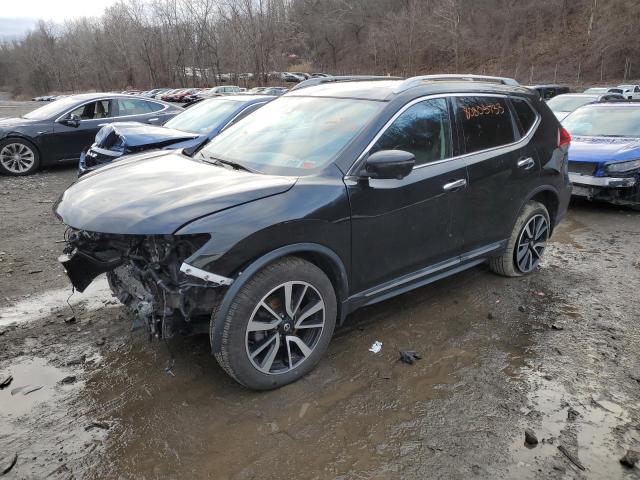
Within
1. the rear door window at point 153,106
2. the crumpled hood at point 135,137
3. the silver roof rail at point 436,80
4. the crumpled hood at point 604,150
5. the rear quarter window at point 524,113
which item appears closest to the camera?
the silver roof rail at point 436,80

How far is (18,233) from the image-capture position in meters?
6.19

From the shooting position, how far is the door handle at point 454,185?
12.1ft

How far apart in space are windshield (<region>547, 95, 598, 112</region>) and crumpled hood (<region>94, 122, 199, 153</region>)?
9911mm

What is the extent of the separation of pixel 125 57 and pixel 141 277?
255 ft

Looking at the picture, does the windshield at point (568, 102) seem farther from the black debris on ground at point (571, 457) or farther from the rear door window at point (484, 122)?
the black debris on ground at point (571, 457)

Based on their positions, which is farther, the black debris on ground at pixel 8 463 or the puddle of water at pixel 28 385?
the puddle of water at pixel 28 385

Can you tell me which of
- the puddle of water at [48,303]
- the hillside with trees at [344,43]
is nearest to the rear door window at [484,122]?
the puddle of water at [48,303]

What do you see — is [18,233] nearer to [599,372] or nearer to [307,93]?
[307,93]

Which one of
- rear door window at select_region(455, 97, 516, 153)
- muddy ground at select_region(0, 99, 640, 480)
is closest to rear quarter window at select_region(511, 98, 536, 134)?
rear door window at select_region(455, 97, 516, 153)

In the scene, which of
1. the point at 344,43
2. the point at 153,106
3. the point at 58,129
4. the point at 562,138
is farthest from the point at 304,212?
the point at 344,43

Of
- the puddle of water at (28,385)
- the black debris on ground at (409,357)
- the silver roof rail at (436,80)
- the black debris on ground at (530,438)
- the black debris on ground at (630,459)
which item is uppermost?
the silver roof rail at (436,80)

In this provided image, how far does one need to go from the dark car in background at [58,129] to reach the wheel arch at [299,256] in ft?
27.4

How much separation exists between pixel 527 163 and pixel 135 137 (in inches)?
210

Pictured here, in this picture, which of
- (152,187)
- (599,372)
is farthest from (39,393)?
(599,372)
